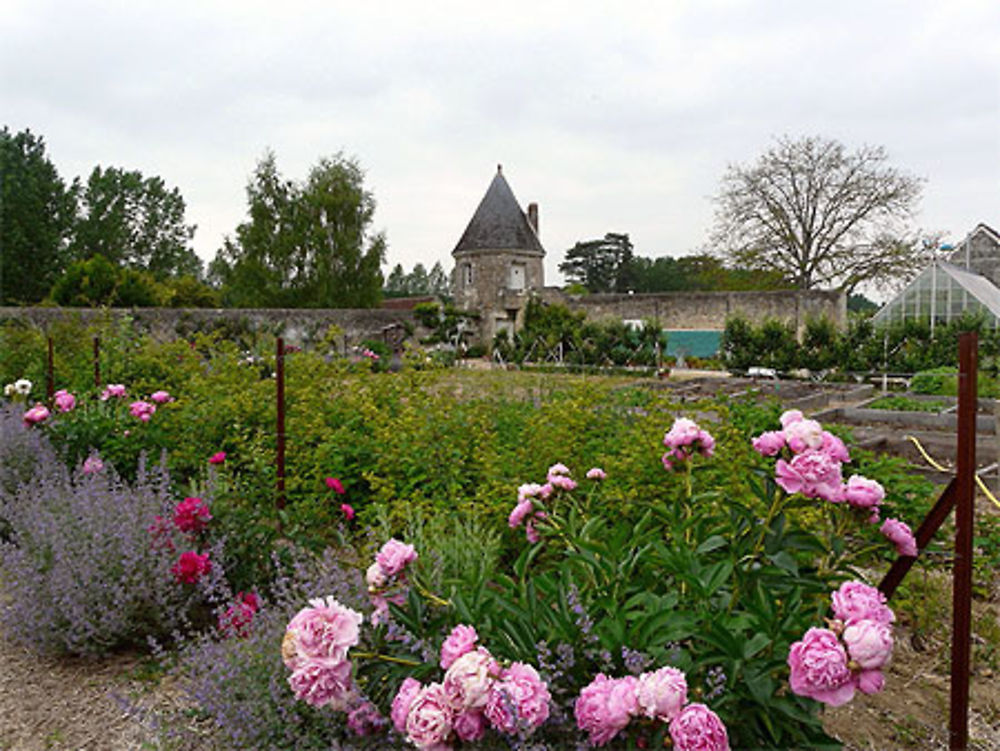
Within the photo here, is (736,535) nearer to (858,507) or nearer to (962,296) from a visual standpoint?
(858,507)

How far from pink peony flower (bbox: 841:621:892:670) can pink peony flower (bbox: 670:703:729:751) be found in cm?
30

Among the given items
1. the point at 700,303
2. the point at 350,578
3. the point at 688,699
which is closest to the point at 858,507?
the point at 688,699

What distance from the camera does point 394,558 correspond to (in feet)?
6.06

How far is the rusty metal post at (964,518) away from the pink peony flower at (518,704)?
126cm

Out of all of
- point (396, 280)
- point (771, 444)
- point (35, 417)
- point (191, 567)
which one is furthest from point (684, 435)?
point (396, 280)

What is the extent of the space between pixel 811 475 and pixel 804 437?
98mm

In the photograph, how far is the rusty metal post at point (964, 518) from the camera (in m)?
Answer: 2.01

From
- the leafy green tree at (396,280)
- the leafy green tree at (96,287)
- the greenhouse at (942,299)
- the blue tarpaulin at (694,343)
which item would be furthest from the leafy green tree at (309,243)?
the leafy green tree at (396,280)

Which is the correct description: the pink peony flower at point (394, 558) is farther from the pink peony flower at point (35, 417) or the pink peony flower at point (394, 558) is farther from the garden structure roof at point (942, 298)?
the garden structure roof at point (942, 298)

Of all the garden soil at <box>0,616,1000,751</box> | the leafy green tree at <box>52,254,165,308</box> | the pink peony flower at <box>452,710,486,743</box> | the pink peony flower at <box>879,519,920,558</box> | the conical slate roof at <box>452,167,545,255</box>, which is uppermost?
the conical slate roof at <box>452,167,545,255</box>

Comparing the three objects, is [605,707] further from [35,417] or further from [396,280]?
[396,280]

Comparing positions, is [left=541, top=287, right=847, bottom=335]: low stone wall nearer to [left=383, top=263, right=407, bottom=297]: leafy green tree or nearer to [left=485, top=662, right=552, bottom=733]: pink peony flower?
[left=485, top=662, right=552, bottom=733]: pink peony flower

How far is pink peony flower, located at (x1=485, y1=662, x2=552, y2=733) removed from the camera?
1.47m

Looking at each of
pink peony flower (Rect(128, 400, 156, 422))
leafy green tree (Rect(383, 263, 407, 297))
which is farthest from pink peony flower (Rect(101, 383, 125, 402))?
leafy green tree (Rect(383, 263, 407, 297))
